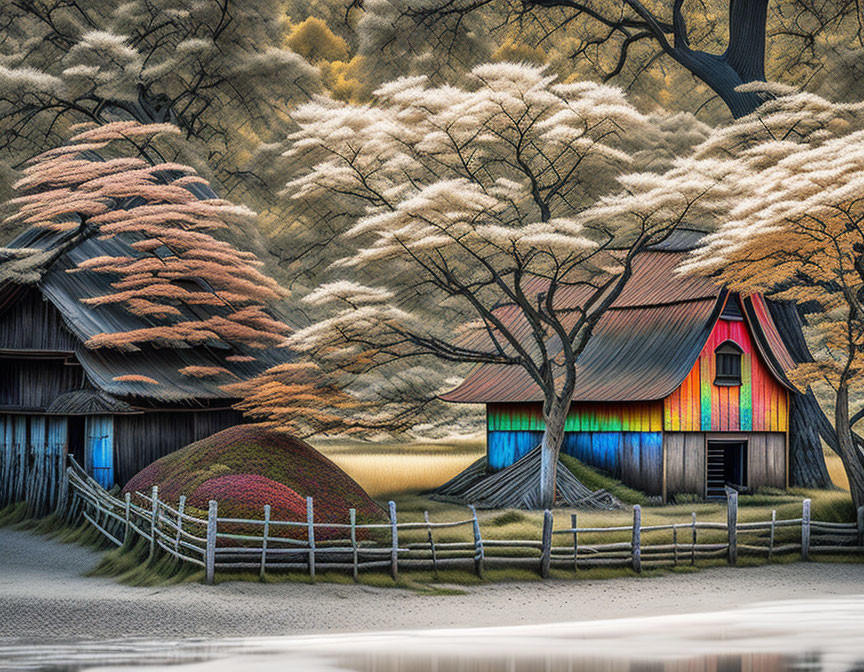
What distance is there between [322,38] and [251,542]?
34.2 meters

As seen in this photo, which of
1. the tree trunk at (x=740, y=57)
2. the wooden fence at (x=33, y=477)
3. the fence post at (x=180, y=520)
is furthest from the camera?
the tree trunk at (x=740, y=57)

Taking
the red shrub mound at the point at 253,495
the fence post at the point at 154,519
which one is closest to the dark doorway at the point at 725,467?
the red shrub mound at the point at 253,495

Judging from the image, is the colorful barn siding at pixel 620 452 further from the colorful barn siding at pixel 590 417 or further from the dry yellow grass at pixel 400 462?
the dry yellow grass at pixel 400 462

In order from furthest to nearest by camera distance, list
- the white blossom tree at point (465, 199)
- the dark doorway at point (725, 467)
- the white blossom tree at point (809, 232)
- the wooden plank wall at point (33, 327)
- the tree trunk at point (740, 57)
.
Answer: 1. the tree trunk at point (740, 57)
2. the dark doorway at point (725, 467)
3. the wooden plank wall at point (33, 327)
4. the white blossom tree at point (465, 199)
5. the white blossom tree at point (809, 232)

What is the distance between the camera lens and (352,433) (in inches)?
993

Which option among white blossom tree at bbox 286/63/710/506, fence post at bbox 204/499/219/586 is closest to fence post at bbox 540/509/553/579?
white blossom tree at bbox 286/63/710/506

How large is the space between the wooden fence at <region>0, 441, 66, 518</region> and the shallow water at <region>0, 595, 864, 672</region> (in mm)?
12228

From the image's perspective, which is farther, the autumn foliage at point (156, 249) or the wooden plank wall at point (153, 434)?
the autumn foliage at point (156, 249)

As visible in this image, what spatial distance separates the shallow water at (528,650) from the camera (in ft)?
38.8

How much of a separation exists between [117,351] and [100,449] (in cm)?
227

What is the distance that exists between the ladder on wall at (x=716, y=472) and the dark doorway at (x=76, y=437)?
15.7 metres

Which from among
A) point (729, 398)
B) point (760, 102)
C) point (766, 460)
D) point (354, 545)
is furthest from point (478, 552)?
point (760, 102)

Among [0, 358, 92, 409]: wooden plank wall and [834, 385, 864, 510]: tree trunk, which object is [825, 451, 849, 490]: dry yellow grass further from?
[0, 358, 92, 409]: wooden plank wall

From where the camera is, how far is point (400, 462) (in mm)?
42312
